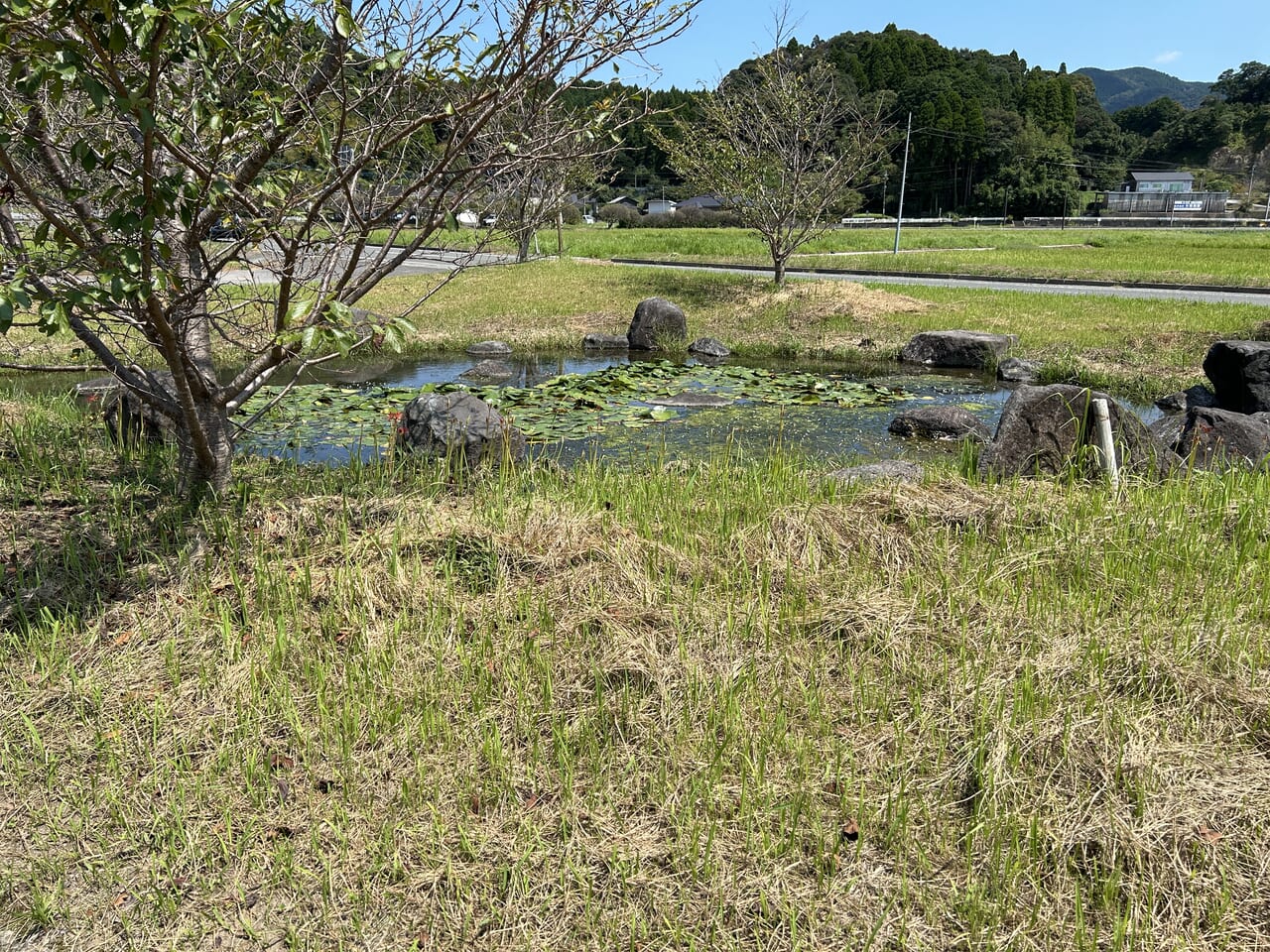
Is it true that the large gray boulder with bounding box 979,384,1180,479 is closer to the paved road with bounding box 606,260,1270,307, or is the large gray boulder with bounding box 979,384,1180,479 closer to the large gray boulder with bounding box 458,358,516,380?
the large gray boulder with bounding box 458,358,516,380

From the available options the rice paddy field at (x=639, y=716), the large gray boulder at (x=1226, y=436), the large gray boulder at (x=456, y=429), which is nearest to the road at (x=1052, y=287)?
the large gray boulder at (x=456, y=429)

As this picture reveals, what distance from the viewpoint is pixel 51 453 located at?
18.7 ft

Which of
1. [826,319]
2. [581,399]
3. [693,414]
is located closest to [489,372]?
A: [581,399]

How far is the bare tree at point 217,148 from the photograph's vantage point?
111 inches

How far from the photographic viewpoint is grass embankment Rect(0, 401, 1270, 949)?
2436 millimetres

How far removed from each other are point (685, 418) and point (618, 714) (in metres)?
6.99

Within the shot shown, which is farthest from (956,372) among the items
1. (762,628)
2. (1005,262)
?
(1005,262)

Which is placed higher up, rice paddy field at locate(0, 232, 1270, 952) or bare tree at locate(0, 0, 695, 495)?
bare tree at locate(0, 0, 695, 495)

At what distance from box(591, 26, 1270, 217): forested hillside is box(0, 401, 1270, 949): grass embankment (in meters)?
63.1

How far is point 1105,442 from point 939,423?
15.1ft

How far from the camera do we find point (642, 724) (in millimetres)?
3125

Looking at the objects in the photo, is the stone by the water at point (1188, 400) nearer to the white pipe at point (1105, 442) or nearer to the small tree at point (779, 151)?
the white pipe at point (1105, 442)

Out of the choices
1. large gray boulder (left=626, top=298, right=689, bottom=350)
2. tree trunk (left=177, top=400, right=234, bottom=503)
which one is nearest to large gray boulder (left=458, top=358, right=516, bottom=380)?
large gray boulder (left=626, top=298, right=689, bottom=350)

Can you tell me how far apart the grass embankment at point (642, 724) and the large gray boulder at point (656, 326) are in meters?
11.3
